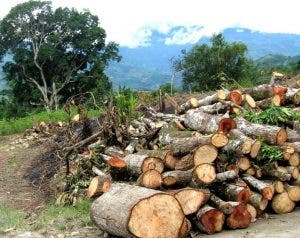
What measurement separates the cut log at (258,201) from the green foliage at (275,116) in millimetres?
1849

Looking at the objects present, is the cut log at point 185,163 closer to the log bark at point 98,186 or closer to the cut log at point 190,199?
the cut log at point 190,199

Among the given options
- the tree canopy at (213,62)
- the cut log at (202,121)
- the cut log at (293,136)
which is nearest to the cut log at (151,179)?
the cut log at (202,121)

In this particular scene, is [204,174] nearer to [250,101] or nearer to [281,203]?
[281,203]

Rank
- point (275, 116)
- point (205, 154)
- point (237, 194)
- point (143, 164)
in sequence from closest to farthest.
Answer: point (237, 194), point (205, 154), point (143, 164), point (275, 116)

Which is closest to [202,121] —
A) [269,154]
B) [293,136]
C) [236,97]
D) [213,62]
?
[236,97]

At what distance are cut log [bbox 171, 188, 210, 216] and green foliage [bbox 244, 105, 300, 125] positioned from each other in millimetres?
2493

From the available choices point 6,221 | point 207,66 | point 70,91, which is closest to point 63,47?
point 70,91

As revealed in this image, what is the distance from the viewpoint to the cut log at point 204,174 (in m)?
6.98

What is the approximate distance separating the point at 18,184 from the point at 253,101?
4.88m

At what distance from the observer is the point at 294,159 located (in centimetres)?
762

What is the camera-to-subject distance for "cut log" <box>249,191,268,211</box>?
7041 mm

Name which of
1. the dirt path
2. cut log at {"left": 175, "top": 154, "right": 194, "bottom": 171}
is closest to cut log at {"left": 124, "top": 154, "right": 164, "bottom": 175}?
cut log at {"left": 175, "top": 154, "right": 194, "bottom": 171}

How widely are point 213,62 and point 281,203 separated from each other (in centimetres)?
3181

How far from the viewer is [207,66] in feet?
129
